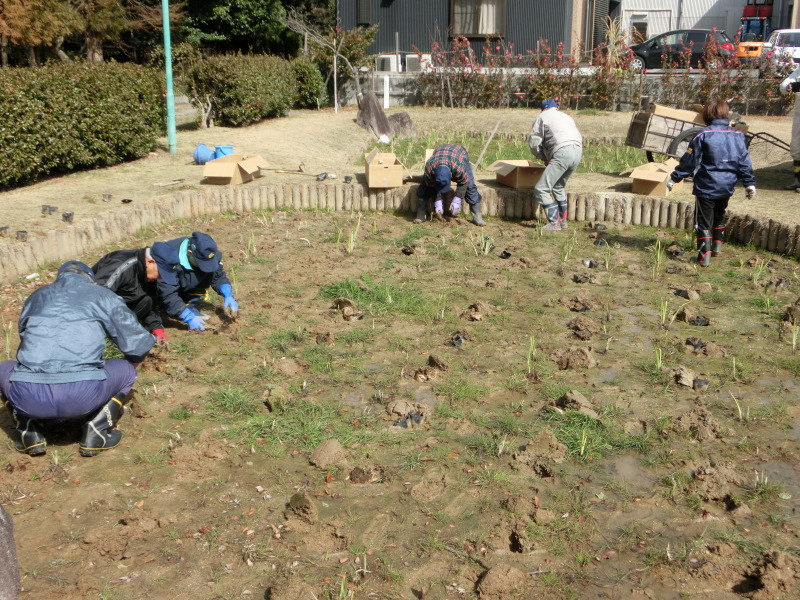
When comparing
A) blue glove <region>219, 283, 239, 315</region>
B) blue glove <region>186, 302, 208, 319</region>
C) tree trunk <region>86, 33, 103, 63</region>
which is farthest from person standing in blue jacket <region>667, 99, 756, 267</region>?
tree trunk <region>86, 33, 103, 63</region>

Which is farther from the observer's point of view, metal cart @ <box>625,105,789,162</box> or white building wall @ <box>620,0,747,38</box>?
white building wall @ <box>620,0,747,38</box>

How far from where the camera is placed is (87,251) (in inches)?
320

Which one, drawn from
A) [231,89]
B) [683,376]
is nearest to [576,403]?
[683,376]

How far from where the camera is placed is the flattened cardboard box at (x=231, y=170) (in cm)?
1023

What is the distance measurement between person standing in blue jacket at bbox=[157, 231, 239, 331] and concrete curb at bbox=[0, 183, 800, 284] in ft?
6.98

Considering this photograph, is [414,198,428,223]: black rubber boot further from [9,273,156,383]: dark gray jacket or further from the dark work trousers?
[9,273,156,383]: dark gray jacket

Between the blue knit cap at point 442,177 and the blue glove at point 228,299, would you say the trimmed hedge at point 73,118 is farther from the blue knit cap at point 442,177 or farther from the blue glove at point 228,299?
the blue knit cap at point 442,177

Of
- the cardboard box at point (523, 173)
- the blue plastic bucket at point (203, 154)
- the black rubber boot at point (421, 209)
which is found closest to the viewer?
the black rubber boot at point (421, 209)

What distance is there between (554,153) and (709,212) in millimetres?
2027

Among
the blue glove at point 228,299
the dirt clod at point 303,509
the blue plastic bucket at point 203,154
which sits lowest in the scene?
the dirt clod at point 303,509

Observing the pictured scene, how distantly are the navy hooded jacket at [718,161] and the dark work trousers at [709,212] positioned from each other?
0.21 feet

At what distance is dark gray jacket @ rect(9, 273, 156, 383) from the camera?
4.25 meters

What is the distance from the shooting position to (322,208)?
10391 millimetres

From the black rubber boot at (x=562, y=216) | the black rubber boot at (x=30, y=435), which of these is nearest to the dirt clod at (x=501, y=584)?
the black rubber boot at (x=30, y=435)
